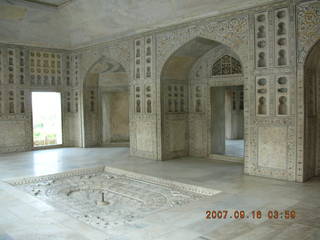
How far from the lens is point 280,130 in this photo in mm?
6863

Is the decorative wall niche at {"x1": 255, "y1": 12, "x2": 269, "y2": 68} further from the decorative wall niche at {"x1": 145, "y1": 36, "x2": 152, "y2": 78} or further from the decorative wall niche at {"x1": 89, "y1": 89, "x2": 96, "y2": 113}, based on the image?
the decorative wall niche at {"x1": 89, "y1": 89, "x2": 96, "y2": 113}

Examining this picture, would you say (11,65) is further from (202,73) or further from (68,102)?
(202,73)

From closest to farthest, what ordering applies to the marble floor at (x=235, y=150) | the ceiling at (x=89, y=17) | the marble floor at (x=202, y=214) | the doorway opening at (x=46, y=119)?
the marble floor at (x=202, y=214) → the ceiling at (x=89, y=17) → the marble floor at (x=235, y=150) → the doorway opening at (x=46, y=119)

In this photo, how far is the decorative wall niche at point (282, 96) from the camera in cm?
677

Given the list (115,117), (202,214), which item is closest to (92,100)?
(115,117)

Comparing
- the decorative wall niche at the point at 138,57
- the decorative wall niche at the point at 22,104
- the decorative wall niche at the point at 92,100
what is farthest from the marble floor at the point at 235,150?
the decorative wall niche at the point at 22,104

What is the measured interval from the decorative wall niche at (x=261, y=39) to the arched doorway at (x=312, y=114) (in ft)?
2.96

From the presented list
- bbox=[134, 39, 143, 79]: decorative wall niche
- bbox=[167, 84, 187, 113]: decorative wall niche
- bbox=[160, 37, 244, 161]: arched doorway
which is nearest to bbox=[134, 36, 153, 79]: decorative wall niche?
bbox=[134, 39, 143, 79]: decorative wall niche

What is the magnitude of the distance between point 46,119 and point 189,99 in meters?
6.40

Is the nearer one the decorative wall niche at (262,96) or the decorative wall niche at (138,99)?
the decorative wall niche at (262,96)

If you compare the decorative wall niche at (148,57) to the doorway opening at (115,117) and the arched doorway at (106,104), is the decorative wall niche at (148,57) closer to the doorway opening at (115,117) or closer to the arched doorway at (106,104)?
the arched doorway at (106,104)

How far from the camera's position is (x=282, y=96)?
684 centimetres

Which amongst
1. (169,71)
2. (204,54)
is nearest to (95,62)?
(169,71)
